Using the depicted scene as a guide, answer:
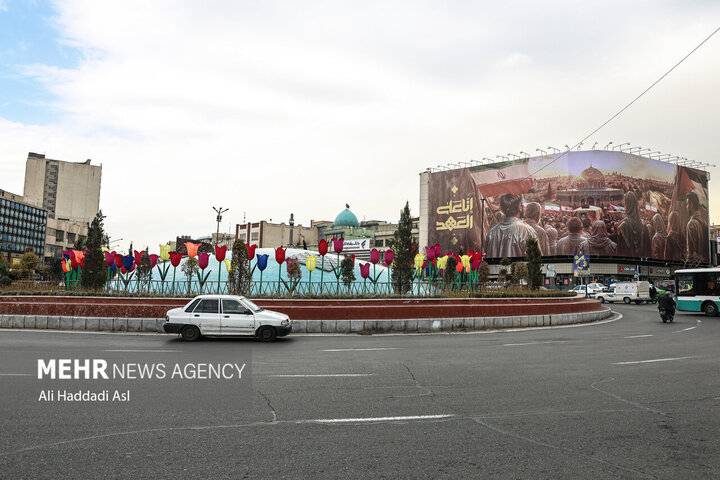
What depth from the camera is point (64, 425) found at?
5.84 m

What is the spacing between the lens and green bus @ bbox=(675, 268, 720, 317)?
2759 cm

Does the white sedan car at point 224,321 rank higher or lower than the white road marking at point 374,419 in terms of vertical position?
higher

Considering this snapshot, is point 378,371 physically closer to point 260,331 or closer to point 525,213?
point 260,331

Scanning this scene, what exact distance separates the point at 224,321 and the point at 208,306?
0.70 meters

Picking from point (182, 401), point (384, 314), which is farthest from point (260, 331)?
point (182, 401)

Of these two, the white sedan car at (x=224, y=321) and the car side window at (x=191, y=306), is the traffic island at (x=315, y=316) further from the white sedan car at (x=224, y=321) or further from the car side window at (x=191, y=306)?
the car side window at (x=191, y=306)

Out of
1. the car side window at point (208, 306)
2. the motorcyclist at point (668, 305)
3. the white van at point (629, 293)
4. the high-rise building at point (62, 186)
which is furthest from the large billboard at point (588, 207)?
the high-rise building at point (62, 186)

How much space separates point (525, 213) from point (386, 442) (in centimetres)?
7994

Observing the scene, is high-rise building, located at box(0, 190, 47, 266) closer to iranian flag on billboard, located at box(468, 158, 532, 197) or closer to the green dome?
the green dome

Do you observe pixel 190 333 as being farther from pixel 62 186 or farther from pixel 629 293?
pixel 62 186

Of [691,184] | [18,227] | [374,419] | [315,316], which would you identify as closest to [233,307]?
[315,316]

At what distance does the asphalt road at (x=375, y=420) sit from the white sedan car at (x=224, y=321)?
3442mm

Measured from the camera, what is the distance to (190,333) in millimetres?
15391

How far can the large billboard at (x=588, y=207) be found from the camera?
251ft
